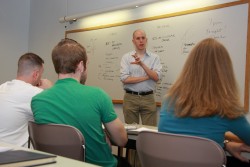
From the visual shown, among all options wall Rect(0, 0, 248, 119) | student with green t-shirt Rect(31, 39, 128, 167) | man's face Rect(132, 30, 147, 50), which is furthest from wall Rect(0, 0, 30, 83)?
student with green t-shirt Rect(31, 39, 128, 167)

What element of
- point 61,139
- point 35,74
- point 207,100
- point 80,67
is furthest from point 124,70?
point 207,100

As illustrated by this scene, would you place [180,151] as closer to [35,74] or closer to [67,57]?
[67,57]

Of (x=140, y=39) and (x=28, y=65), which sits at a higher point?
(x=140, y=39)

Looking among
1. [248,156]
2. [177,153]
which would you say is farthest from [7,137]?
[248,156]

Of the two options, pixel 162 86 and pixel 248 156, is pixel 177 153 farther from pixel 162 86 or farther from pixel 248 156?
pixel 162 86

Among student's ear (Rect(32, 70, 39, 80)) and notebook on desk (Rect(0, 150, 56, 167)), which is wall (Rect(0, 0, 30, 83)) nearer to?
student's ear (Rect(32, 70, 39, 80))

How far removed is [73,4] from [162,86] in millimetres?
2415

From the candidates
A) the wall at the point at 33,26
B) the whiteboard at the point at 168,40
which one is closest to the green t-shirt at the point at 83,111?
the whiteboard at the point at 168,40

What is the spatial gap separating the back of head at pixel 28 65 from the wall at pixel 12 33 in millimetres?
3832

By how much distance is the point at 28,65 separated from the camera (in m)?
2.54

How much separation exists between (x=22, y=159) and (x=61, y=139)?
2.17 feet

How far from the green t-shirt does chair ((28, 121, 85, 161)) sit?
0.11 meters

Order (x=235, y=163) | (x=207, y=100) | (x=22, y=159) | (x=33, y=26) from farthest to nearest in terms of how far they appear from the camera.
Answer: (x=33, y=26) < (x=235, y=163) < (x=207, y=100) < (x=22, y=159)

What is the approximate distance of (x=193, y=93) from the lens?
1.49 meters
